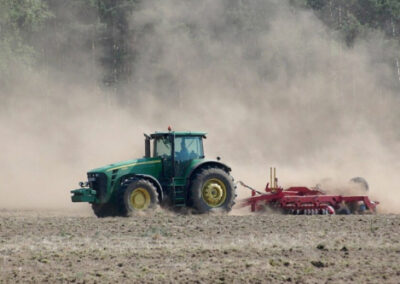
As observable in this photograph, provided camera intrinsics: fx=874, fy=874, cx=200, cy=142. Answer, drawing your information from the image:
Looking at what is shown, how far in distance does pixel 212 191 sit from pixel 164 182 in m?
1.20

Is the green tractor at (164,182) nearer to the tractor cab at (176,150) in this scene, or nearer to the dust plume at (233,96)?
the tractor cab at (176,150)

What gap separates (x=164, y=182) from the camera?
21.3m

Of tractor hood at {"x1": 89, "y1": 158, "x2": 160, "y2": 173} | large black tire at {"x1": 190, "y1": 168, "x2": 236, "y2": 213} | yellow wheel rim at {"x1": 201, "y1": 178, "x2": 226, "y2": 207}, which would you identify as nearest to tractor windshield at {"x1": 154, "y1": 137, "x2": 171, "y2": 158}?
tractor hood at {"x1": 89, "y1": 158, "x2": 160, "y2": 173}

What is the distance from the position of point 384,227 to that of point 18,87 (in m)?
32.9

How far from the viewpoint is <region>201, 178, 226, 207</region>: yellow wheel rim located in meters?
Result: 21.3

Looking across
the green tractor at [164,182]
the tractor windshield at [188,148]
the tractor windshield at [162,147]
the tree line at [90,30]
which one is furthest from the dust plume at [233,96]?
the green tractor at [164,182]

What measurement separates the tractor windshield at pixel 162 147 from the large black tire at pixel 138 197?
1107mm

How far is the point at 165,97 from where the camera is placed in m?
47.5

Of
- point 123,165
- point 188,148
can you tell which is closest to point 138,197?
point 123,165

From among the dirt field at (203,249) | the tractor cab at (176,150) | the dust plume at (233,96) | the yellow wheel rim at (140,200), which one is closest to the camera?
the dirt field at (203,249)

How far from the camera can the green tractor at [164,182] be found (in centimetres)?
2062

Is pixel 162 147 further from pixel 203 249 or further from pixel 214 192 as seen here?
pixel 203 249

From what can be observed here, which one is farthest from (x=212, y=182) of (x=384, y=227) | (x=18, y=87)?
(x=18, y=87)

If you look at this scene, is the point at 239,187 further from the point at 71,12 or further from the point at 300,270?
the point at 71,12
